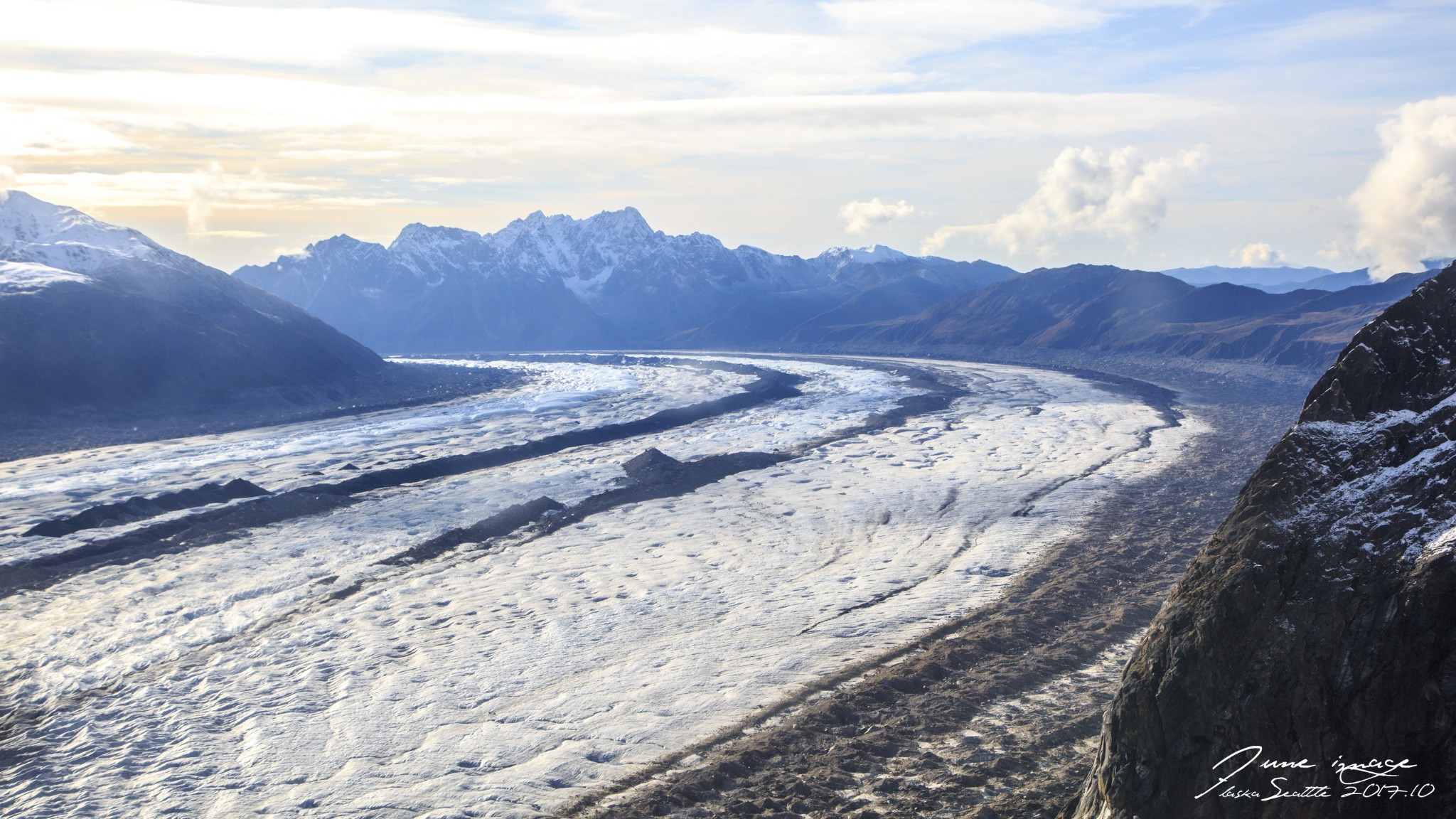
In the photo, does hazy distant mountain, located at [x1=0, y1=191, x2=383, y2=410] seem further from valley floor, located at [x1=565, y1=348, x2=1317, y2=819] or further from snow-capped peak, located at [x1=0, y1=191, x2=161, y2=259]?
valley floor, located at [x1=565, y1=348, x2=1317, y2=819]

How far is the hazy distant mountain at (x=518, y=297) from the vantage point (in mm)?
150750

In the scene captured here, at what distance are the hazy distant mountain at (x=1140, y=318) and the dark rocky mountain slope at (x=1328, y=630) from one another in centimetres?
7370

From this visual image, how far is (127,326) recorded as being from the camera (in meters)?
68.1

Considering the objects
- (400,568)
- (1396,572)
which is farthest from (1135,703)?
(400,568)

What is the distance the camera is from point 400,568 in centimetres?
2350

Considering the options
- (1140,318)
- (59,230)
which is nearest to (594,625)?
(59,230)

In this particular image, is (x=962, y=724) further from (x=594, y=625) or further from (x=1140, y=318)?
(x=1140, y=318)

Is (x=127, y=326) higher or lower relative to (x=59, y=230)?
lower

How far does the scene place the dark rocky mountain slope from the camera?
7.42 m

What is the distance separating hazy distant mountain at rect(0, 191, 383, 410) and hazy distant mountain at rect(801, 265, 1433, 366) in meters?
69.7

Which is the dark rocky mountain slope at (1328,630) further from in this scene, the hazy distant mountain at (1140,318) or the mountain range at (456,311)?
the hazy distant mountain at (1140,318)
